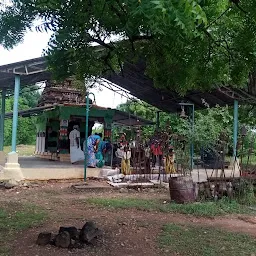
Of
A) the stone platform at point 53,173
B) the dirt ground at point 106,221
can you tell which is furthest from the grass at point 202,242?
the stone platform at point 53,173

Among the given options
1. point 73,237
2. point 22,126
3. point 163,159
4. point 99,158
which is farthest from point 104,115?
point 22,126

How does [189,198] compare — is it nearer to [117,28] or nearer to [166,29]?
[117,28]

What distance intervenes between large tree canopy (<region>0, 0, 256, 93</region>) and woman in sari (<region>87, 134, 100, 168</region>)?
24.8 ft

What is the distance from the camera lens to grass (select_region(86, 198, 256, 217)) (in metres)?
8.02

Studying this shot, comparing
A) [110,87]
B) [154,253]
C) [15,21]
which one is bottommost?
[154,253]

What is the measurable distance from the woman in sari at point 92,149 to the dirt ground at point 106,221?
8.33 ft

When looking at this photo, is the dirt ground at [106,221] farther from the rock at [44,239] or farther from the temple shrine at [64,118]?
the temple shrine at [64,118]

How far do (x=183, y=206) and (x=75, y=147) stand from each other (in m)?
8.56

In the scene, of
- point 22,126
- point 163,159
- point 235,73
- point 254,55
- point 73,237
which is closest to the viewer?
point 254,55

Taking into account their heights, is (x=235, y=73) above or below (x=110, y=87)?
below

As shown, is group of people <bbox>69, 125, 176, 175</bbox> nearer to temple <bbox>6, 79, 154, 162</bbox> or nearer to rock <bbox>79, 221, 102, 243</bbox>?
temple <bbox>6, 79, 154, 162</bbox>

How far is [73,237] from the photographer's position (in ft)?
18.1

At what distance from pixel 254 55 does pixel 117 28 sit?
170cm

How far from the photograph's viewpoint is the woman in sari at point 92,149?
13.5m
